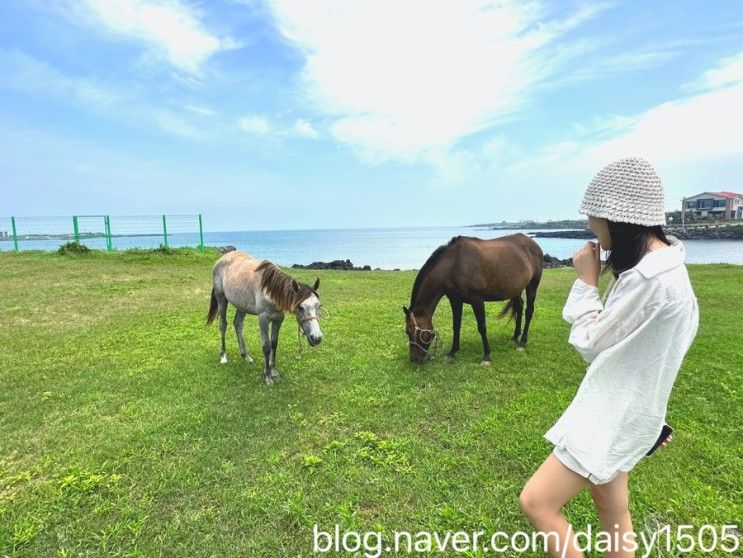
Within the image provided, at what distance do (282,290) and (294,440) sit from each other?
1.83 metres

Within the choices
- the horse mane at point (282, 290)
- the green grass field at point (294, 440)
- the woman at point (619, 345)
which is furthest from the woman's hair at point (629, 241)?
the horse mane at point (282, 290)

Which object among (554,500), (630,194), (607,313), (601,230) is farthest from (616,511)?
(630,194)

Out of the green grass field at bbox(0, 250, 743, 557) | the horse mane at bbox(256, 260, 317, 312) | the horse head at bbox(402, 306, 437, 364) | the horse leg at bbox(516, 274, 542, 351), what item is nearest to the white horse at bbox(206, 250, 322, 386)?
the horse mane at bbox(256, 260, 317, 312)

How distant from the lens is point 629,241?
1567 mm

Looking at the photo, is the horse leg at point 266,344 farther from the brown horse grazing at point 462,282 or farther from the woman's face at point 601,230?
the woman's face at point 601,230

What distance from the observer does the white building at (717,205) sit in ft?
207

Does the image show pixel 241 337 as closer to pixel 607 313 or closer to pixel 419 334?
pixel 419 334

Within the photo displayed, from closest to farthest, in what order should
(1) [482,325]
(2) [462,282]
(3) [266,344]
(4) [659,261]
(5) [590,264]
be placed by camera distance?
1. (4) [659,261]
2. (5) [590,264]
3. (3) [266,344]
4. (2) [462,282]
5. (1) [482,325]

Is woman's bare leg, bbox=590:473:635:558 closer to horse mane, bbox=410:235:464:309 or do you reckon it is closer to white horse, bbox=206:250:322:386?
white horse, bbox=206:250:322:386

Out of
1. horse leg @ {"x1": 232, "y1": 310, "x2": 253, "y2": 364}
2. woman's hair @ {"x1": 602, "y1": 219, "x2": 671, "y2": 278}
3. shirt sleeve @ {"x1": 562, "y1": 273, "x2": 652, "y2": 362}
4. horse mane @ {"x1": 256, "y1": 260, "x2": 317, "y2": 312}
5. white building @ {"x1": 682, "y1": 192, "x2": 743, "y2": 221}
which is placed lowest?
horse leg @ {"x1": 232, "y1": 310, "x2": 253, "y2": 364}

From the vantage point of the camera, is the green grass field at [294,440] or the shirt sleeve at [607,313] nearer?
the shirt sleeve at [607,313]

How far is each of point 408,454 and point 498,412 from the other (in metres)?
1.26

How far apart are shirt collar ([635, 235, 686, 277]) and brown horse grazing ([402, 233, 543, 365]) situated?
4.07m

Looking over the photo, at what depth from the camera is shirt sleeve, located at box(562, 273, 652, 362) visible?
1420 millimetres
